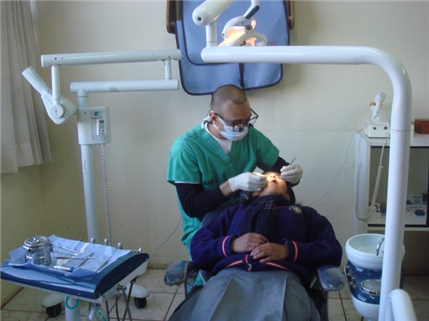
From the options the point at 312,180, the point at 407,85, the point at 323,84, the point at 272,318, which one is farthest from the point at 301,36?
the point at 272,318

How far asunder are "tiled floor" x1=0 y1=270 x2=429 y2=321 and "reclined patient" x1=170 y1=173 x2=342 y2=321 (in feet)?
2.65

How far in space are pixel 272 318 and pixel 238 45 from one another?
751 mm

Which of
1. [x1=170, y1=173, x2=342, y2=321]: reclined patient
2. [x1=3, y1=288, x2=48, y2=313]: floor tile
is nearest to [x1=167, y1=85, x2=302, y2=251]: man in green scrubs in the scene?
[x1=170, y1=173, x2=342, y2=321]: reclined patient

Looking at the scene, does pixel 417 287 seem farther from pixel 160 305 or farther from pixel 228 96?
pixel 228 96

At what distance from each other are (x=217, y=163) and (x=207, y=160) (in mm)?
48

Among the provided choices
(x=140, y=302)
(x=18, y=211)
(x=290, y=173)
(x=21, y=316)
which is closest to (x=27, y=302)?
(x=21, y=316)

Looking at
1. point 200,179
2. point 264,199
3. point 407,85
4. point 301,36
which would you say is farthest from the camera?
point 301,36

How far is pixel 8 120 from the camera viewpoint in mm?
2148

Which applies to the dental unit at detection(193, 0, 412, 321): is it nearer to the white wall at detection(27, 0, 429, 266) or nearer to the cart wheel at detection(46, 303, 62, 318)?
the white wall at detection(27, 0, 429, 266)

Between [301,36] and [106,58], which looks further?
[301,36]

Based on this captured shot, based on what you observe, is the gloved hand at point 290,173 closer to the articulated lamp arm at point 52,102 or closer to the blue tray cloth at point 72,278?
the blue tray cloth at point 72,278

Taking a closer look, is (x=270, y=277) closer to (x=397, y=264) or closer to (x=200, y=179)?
(x=397, y=264)

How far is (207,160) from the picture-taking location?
189 centimetres

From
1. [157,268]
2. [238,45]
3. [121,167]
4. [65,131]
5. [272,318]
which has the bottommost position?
[157,268]
